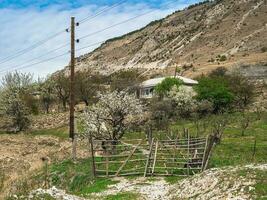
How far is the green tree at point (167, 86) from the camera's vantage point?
69125 millimetres

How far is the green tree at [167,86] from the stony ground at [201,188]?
4712cm

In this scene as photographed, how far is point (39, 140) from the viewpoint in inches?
2036

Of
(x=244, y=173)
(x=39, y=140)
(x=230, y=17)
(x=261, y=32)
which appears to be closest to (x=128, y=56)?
(x=230, y=17)

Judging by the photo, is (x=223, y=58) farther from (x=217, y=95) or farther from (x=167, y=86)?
(x=217, y=95)

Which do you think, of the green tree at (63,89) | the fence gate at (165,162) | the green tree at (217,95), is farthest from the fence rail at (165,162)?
the green tree at (63,89)

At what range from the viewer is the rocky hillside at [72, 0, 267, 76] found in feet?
439

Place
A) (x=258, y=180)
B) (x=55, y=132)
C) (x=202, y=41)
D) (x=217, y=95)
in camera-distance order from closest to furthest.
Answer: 1. (x=258, y=180)
2. (x=55, y=132)
3. (x=217, y=95)
4. (x=202, y=41)

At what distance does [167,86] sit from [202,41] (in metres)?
89.4

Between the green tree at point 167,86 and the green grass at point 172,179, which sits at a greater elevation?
the green tree at point 167,86

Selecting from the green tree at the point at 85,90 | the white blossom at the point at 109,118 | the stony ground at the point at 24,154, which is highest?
the green tree at the point at 85,90

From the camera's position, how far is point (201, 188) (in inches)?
696

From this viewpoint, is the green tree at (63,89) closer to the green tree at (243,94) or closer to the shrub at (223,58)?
the green tree at (243,94)

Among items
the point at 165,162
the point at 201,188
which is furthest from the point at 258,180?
the point at 165,162

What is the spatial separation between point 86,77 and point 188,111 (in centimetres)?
2630
